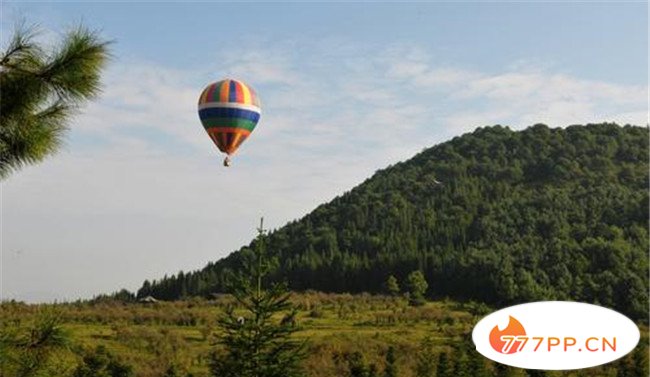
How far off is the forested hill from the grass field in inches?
404

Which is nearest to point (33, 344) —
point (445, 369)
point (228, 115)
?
point (228, 115)

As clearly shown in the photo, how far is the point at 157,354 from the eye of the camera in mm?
58812

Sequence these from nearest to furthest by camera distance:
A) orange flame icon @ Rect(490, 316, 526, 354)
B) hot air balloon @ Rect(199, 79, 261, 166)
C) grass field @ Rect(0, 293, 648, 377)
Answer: orange flame icon @ Rect(490, 316, 526, 354) < hot air balloon @ Rect(199, 79, 261, 166) < grass field @ Rect(0, 293, 648, 377)

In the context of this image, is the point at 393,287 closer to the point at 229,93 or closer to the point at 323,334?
the point at 323,334

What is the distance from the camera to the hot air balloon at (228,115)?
2995cm

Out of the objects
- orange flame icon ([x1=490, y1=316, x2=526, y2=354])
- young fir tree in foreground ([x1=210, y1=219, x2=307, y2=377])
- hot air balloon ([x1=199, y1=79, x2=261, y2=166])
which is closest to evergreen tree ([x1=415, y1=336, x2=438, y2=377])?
young fir tree in foreground ([x1=210, y1=219, x2=307, y2=377])

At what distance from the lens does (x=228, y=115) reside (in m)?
29.9

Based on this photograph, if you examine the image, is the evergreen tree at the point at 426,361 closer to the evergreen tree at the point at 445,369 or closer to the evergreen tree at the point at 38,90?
the evergreen tree at the point at 445,369

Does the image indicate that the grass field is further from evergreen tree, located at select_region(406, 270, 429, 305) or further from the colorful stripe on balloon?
the colorful stripe on balloon

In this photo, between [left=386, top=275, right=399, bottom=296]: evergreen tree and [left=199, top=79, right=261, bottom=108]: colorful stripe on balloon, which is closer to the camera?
[left=199, top=79, right=261, bottom=108]: colorful stripe on balloon

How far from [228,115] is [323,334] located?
41.0 m

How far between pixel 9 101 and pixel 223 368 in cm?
2153

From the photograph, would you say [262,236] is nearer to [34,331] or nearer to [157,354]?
[34,331]

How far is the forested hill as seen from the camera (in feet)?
367
